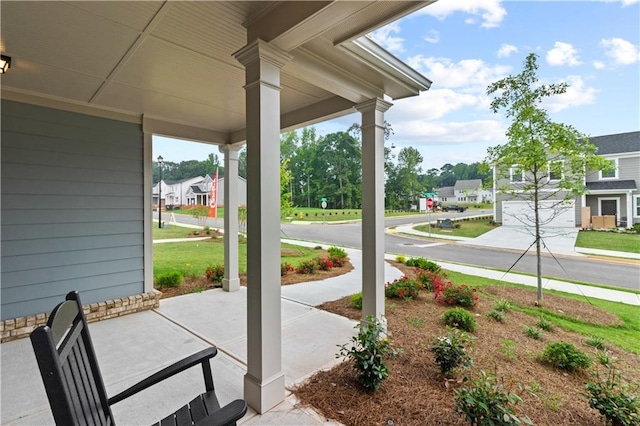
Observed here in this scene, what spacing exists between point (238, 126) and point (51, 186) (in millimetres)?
2677

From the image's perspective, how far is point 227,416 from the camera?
1073 mm

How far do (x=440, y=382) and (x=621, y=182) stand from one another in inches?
423

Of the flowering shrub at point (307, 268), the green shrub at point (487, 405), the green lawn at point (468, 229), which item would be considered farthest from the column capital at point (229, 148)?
the green lawn at point (468, 229)

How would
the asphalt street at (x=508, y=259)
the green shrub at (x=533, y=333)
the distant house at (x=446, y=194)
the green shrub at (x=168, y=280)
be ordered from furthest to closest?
1. the distant house at (x=446, y=194)
2. the asphalt street at (x=508, y=259)
3. the green shrub at (x=168, y=280)
4. the green shrub at (x=533, y=333)

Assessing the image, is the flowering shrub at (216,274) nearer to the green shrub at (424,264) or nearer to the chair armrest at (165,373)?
the chair armrest at (165,373)

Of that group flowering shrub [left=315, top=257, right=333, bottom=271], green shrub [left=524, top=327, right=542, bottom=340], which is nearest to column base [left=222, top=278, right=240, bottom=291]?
flowering shrub [left=315, top=257, right=333, bottom=271]

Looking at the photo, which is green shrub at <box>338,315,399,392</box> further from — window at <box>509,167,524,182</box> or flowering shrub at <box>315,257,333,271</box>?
flowering shrub at <box>315,257,333,271</box>

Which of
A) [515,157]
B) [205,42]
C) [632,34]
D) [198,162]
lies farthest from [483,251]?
[198,162]

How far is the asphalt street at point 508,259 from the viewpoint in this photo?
20.5 feet

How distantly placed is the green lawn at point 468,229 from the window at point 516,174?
Result: 7906 millimetres

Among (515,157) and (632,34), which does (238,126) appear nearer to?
(515,157)

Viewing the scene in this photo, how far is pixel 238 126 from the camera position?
4816 mm

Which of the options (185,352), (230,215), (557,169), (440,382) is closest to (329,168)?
(230,215)

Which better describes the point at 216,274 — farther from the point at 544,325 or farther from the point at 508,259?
the point at 508,259
